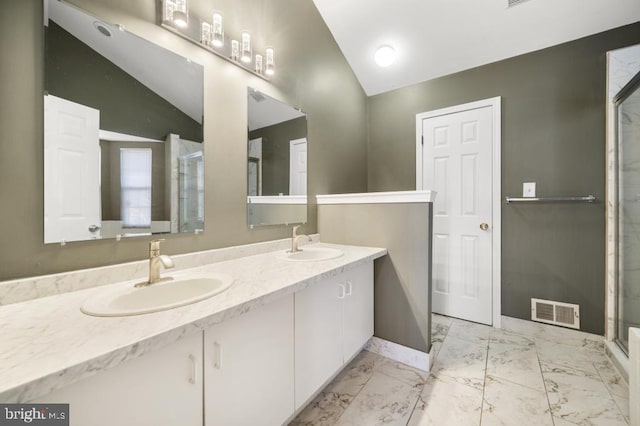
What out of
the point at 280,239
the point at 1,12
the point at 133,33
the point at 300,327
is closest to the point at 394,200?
the point at 280,239

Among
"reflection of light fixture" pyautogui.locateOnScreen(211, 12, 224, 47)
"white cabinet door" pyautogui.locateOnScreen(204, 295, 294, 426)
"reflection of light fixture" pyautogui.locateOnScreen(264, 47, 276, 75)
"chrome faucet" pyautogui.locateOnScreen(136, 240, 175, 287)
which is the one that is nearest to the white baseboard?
"white cabinet door" pyautogui.locateOnScreen(204, 295, 294, 426)

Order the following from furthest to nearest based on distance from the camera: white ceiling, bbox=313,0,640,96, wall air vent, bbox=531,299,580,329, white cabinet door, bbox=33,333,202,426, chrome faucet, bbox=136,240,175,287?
wall air vent, bbox=531,299,580,329
white ceiling, bbox=313,0,640,96
chrome faucet, bbox=136,240,175,287
white cabinet door, bbox=33,333,202,426

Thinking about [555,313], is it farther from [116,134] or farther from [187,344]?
[116,134]

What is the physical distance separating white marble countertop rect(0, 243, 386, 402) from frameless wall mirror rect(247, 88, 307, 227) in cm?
78

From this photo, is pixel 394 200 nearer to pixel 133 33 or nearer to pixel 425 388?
pixel 425 388

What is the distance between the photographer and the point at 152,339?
2.10ft

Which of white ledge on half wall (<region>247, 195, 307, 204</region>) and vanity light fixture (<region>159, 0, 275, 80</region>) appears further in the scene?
white ledge on half wall (<region>247, 195, 307, 204</region>)

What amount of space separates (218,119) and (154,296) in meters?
1.00

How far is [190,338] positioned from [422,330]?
1569 millimetres

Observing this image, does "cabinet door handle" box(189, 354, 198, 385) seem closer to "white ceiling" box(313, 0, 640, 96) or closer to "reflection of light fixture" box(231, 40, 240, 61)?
"reflection of light fixture" box(231, 40, 240, 61)

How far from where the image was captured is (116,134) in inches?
44.3

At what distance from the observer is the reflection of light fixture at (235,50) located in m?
1.56

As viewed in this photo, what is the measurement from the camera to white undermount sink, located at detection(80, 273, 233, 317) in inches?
31.0

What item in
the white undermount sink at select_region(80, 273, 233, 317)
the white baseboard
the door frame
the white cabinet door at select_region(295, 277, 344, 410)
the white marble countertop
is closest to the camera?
the white marble countertop
